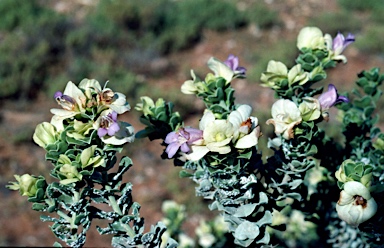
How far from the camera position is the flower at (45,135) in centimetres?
153

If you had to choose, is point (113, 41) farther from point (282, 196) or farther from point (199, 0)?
point (282, 196)

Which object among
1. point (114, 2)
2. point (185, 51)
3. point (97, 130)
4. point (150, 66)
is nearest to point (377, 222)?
point (97, 130)

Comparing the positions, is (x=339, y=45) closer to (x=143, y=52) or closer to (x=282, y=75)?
(x=282, y=75)

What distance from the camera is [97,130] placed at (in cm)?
144

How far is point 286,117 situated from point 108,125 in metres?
0.48

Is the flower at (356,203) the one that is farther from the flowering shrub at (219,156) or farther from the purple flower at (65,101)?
the purple flower at (65,101)

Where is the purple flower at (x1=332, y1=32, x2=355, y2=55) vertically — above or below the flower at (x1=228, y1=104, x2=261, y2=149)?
above

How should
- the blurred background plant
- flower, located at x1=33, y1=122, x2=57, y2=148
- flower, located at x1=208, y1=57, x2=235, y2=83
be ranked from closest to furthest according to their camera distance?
1. flower, located at x1=33, y1=122, x2=57, y2=148
2. flower, located at x1=208, y1=57, x2=235, y2=83
3. the blurred background plant

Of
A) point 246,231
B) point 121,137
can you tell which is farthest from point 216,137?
point 246,231

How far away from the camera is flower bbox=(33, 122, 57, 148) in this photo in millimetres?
1526

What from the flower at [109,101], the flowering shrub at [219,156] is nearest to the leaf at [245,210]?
the flowering shrub at [219,156]

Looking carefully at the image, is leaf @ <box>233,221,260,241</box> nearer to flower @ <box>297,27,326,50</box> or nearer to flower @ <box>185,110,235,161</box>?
flower @ <box>185,110,235,161</box>

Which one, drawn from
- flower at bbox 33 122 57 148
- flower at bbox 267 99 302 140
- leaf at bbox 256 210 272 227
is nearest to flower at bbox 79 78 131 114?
flower at bbox 33 122 57 148

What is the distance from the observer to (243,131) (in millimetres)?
1449
